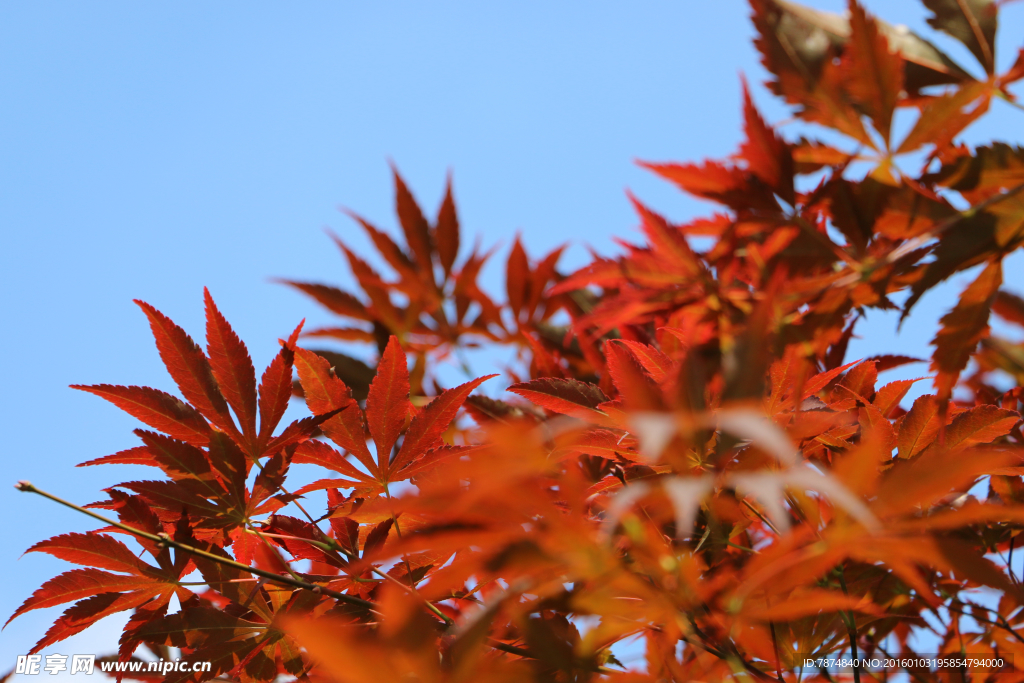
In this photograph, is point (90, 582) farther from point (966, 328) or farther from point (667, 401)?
point (966, 328)

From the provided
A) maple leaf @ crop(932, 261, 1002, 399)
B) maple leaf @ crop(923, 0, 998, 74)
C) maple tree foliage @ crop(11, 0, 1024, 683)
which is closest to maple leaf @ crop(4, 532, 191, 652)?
maple tree foliage @ crop(11, 0, 1024, 683)

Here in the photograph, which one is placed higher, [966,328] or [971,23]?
[971,23]

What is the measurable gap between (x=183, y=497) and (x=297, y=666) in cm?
27

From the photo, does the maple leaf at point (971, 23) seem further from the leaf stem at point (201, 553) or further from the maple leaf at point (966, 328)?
the leaf stem at point (201, 553)

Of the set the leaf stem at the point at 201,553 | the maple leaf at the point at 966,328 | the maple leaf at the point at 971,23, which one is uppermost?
the maple leaf at the point at 971,23

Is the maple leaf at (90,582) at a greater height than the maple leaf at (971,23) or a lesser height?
lesser

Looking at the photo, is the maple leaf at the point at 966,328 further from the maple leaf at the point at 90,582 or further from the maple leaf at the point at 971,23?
the maple leaf at the point at 90,582

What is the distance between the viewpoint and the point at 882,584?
97 centimetres

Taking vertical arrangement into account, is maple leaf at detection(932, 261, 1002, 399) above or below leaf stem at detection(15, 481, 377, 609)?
above

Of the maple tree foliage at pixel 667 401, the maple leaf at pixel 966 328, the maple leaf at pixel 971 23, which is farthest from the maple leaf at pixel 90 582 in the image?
the maple leaf at pixel 971 23

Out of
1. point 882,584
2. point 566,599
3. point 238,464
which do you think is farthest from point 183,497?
point 882,584

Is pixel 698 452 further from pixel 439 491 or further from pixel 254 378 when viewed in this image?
pixel 254 378

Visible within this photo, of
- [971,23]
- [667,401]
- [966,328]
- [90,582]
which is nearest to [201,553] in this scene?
[90,582]

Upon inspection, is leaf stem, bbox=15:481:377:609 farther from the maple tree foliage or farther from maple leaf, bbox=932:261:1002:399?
maple leaf, bbox=932:261:1002:399
